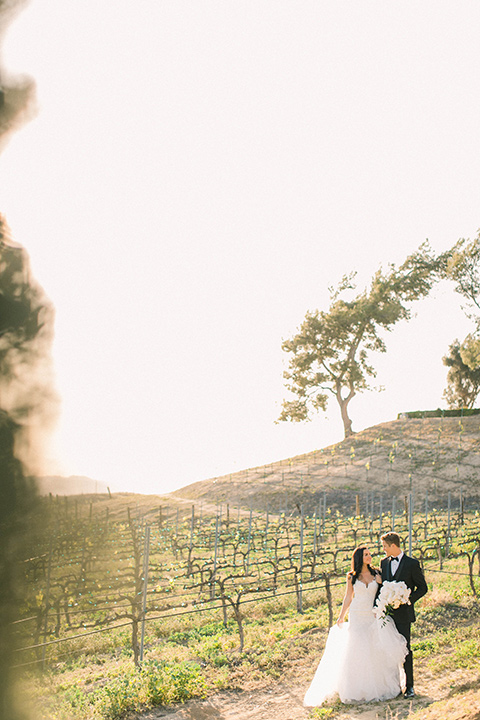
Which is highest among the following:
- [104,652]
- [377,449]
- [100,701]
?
[377,449]

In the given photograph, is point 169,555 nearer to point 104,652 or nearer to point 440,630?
point 104,652

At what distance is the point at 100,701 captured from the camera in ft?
21.8

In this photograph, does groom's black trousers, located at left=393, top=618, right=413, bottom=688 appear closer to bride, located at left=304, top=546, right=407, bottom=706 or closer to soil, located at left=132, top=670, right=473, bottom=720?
bride, located at left=304, top=546, right=407, bottom=706

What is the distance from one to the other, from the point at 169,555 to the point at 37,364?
17028mm

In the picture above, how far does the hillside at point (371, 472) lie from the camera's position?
34312mm

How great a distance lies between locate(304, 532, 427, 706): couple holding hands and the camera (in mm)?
5926

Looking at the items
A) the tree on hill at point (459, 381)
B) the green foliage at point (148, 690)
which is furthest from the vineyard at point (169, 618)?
the tree on hill at point (459, 381)

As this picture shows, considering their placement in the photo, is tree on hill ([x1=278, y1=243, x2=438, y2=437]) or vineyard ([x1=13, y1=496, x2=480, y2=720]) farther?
tree on hill ([x1=278, y1=243, x2=438, y2=437])

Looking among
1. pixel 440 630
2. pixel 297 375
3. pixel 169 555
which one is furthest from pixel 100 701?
pixel 297 375

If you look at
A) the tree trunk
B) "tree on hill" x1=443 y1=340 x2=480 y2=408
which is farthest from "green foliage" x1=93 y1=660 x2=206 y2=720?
"tree on hill" x1=443 y1=340 x2=480 y2=408

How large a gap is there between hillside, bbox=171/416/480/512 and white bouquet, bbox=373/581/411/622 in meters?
24.7

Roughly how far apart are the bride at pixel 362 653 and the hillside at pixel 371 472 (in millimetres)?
24321

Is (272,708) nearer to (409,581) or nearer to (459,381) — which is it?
(409,581)

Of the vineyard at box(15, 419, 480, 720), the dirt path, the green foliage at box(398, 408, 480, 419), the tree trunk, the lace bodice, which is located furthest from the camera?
the tree trunk
